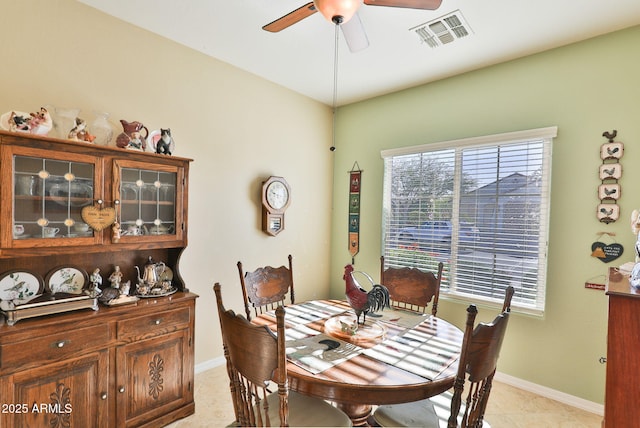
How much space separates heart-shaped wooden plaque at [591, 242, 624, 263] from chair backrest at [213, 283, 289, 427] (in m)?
2.57

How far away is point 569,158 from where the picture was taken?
8.17 ft

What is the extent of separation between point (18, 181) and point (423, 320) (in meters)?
2.56

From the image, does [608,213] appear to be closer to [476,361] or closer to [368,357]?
[476,361]

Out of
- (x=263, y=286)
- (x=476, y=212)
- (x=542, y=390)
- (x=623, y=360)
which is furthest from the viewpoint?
(x=476, y=212)

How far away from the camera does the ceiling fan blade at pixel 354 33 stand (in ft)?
6.09

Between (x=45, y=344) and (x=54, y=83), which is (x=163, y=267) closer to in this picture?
(x=45, y=344)

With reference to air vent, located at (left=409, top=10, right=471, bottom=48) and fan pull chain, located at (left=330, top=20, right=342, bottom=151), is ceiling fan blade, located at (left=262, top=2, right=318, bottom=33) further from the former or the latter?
air vent, located at (left=409, top=10, right=471, bottom=48)

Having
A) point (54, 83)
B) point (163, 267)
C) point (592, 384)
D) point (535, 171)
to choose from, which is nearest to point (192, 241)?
point (163, 267)

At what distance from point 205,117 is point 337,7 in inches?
69.3

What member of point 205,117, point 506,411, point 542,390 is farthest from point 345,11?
point 542,390

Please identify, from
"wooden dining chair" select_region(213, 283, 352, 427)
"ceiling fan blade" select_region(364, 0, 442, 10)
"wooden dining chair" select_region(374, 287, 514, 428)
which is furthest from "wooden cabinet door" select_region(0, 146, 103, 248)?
"wooden dining chair" select_region(374, 287, 514, 428)

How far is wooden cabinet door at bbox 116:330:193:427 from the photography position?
1929 mm

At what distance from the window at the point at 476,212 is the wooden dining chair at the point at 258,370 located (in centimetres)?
203

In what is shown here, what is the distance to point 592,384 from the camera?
93.7 inches
